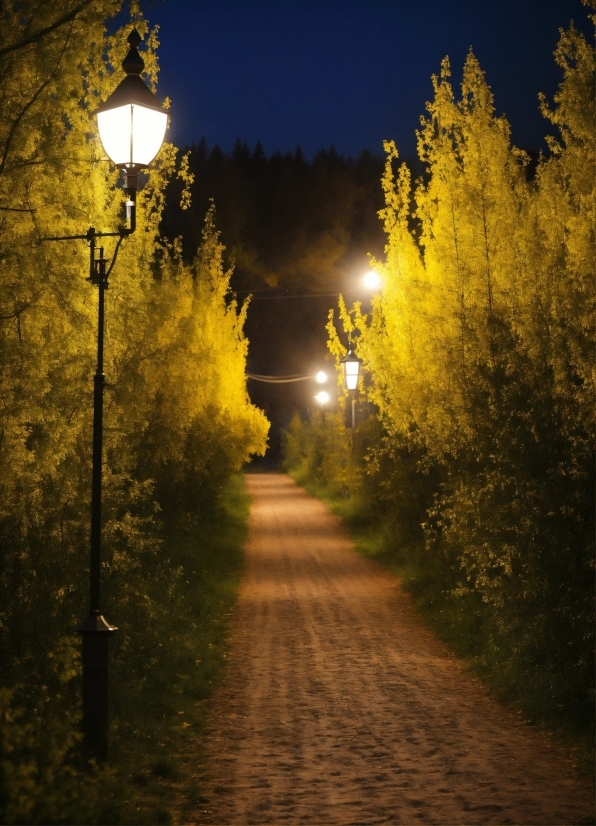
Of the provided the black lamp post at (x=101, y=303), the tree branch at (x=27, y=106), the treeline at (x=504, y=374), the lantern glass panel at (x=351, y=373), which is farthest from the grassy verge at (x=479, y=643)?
the tree branch at (x=27, y=106)

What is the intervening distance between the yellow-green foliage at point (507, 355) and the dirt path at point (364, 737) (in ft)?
3.52

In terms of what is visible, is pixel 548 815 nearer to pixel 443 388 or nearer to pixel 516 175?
pixel 443 388

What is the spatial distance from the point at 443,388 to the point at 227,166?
6965cm

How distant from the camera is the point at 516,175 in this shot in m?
12.4

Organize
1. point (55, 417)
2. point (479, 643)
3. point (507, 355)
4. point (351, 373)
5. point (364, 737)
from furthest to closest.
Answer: point (351, 373)
point (479, 643)
point (507, 355)
point (55, 417)
point (364, 737)

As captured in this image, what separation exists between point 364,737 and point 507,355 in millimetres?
4011

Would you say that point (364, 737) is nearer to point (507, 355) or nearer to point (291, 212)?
point (507, 355)

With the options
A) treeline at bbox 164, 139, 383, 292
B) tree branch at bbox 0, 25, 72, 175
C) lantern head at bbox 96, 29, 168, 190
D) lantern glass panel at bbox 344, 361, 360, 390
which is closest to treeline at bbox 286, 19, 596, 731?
lantern head at bbox 96, 29, 168, 190

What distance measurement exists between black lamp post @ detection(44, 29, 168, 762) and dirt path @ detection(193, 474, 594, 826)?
1.06 metres

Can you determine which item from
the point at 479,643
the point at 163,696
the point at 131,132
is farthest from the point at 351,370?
the point at 131,132

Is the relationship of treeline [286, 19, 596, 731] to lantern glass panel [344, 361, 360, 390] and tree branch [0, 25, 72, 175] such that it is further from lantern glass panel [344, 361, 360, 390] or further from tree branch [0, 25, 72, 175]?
lantern glass panel [344, 361, 360, 390]

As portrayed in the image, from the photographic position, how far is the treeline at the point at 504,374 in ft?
27.3

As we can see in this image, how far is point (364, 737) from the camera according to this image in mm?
7742

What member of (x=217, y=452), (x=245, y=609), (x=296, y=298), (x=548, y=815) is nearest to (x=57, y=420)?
(x=548, y=815)
